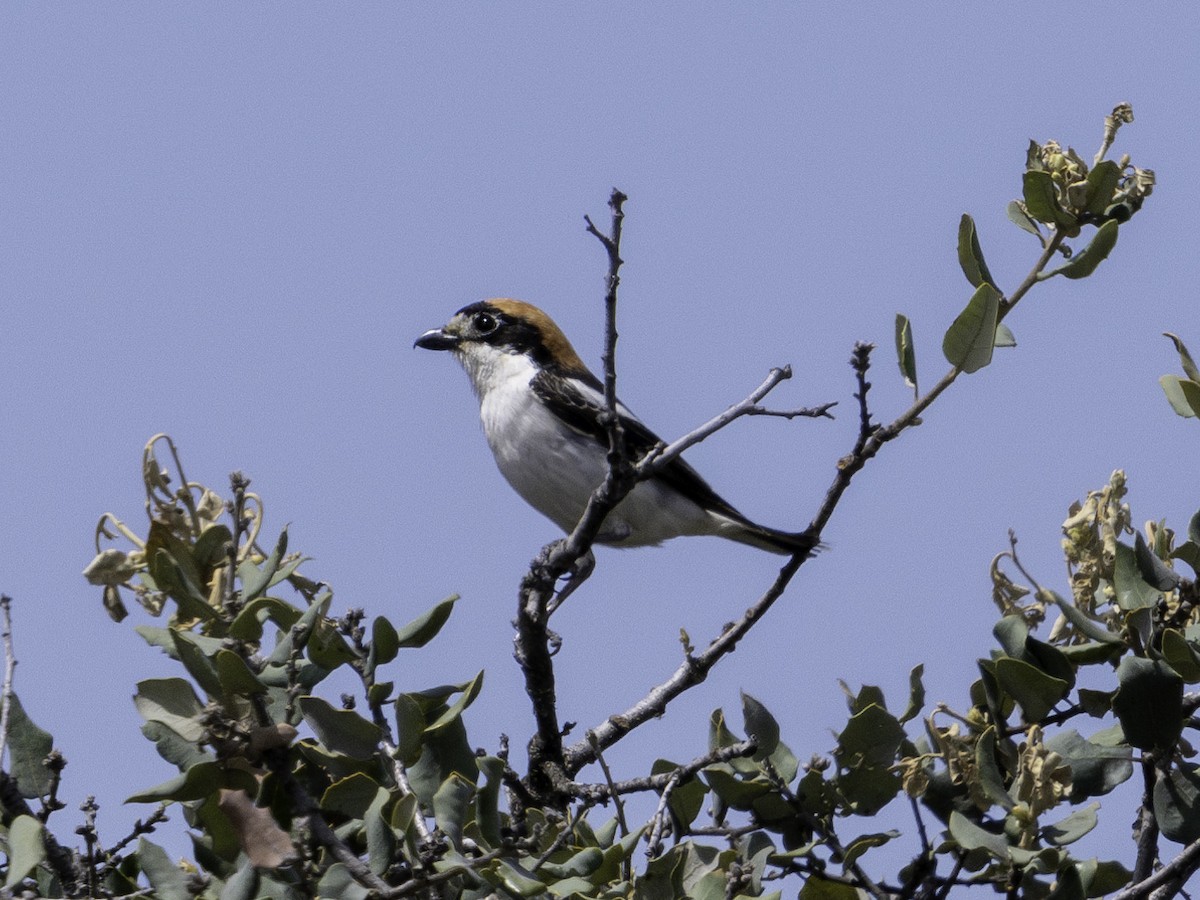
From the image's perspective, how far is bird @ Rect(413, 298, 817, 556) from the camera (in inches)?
262

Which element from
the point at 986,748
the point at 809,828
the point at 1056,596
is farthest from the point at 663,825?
the point at 1056,596

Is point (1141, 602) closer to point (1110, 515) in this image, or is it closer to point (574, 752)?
point (1110, 515)

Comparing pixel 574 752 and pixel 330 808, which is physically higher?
pixel 574 752

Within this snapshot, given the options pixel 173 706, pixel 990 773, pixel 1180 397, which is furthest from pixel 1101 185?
pixel 173 706

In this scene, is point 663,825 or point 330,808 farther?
point 663,825

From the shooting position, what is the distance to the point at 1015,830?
9.75ft

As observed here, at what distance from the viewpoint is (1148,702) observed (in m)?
3.02

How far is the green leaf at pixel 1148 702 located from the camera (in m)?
3.00

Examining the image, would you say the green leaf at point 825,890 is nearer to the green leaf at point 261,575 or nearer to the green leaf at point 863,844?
the green leaf at point 863,844

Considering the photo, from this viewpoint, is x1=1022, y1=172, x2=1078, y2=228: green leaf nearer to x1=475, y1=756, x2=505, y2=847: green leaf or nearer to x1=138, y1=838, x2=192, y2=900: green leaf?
x1=475, y1=756, x2=505, y2=847: green leaf

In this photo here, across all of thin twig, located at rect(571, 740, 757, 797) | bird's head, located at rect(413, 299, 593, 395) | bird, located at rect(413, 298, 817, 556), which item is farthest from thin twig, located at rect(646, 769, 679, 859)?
bird's head, located at rect(413, 299, 593, 395)

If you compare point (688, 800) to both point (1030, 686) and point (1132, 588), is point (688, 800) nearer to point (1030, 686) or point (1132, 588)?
point (1030, 686)

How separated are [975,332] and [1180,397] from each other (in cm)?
47

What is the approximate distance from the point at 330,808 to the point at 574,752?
1.43 meters
